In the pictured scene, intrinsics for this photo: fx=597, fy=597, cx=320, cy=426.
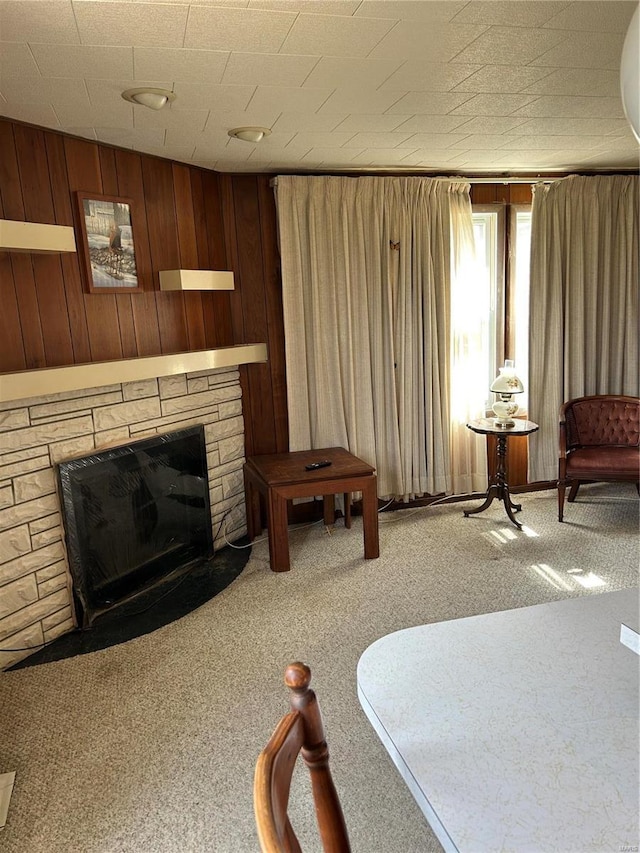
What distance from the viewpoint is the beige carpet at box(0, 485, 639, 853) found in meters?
1.77

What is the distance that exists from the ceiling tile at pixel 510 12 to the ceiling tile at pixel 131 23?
2.64 feet

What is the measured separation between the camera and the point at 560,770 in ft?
3.00

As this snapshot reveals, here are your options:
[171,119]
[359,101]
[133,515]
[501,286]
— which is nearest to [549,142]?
[501,286]

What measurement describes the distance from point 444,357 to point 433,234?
82 centimetres

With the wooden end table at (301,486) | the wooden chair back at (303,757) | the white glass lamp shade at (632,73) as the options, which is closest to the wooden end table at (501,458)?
the wooden end table at (301,486)

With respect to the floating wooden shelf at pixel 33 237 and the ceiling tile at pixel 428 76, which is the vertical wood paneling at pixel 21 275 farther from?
the ceiling tile at pixel 428 76

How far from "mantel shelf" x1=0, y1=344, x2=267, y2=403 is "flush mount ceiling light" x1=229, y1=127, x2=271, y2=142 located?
1.10 metres

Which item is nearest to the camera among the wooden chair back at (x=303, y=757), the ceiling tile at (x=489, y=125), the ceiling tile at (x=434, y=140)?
the wooden chair back at (x=303, y=757)

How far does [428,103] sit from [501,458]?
7.45 ft

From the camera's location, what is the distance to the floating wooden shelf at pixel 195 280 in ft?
10.3

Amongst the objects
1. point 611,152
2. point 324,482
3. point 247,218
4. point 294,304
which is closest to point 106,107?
point 247,218

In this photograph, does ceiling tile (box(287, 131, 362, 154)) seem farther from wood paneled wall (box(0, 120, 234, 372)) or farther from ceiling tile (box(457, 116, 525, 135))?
wood paneled wall (box(0, 120, 234, 372))

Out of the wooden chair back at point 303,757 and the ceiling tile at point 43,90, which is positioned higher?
the ceiling tile at point 43,90

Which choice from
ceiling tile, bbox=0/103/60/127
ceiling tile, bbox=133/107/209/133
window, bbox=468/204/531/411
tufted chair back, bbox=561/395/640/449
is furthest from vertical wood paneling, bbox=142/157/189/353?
tufted chair back, bbox=561/395/640/449
